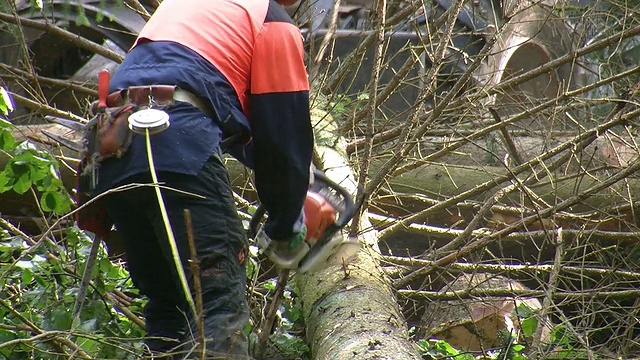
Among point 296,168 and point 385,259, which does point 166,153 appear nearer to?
point 296,168

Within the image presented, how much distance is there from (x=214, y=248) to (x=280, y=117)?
519 mm

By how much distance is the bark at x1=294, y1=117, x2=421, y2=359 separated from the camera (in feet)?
9.36

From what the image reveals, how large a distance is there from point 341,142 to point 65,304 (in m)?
2.12

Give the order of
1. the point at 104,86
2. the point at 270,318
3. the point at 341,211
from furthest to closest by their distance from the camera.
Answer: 1. the point at 270,318
2. the point at 341,211
3. the point at 104,86

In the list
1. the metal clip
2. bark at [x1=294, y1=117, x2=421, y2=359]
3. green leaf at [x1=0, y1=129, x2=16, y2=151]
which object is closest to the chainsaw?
bark at [x1=294, y1=117, x2=421, y2=359]

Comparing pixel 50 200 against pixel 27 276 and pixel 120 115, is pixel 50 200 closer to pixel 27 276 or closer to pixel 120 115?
pixel 27 276

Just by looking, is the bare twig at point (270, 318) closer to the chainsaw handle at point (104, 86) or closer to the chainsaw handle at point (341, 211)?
the chainsaw handle at point (341, 211)

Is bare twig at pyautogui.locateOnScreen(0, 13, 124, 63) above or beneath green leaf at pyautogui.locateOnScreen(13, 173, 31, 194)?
beneath

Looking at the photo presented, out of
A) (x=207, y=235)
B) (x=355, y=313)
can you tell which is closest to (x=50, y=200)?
(x=207, y=235)

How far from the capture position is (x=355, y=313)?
3.12 m

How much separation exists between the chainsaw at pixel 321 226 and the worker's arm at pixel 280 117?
0.68 feet

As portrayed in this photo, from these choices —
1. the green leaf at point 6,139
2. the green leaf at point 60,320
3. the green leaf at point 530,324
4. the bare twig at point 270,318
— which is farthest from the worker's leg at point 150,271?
the green leaf at point 530,324

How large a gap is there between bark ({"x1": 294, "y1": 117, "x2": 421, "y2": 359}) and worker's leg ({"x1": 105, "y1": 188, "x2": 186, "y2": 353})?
595mm

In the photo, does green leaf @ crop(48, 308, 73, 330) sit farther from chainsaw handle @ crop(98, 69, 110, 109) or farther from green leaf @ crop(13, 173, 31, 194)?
chainsaw handle @ crop(98, 69, 110, 109)
